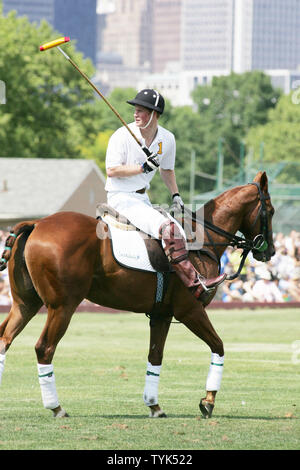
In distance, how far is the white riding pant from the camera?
9469 mm

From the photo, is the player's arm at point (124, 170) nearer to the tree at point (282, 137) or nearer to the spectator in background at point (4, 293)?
the spectator in background at point (4, 293)

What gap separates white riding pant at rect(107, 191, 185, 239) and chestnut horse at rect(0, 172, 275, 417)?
0.88 ft

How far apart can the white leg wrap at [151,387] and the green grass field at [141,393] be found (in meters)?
0.20

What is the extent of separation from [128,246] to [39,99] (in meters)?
52.5

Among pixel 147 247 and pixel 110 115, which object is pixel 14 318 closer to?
pixel 147 247

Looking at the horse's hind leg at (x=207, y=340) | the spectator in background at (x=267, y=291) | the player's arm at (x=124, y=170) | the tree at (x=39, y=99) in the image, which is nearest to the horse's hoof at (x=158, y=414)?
the horse's hind leg at (x=207, y=340)

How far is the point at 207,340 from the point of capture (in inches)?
382

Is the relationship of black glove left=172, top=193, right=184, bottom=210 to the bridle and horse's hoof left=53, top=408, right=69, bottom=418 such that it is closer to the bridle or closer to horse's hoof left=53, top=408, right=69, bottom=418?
the bridle

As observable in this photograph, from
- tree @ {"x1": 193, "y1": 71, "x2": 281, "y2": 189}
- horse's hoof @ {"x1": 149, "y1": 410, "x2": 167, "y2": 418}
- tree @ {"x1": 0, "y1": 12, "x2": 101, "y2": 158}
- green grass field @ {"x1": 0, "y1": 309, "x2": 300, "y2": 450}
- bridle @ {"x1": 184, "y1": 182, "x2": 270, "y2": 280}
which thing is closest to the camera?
green grass field @ {"x1": 0, "y1": 309, "x2": 300, "y2": 450}

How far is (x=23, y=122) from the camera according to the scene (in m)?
60.4

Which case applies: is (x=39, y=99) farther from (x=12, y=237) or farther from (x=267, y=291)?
(x=12, y=237)

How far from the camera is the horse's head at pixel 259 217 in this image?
10.3 metres

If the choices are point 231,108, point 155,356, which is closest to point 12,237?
point 155,356

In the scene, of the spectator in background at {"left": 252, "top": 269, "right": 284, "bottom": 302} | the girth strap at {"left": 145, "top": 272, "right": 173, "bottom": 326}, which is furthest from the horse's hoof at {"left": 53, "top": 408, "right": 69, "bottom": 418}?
the spectator in background at {"left": 252, "top": 269, "right": 284, "bottom": 302}
